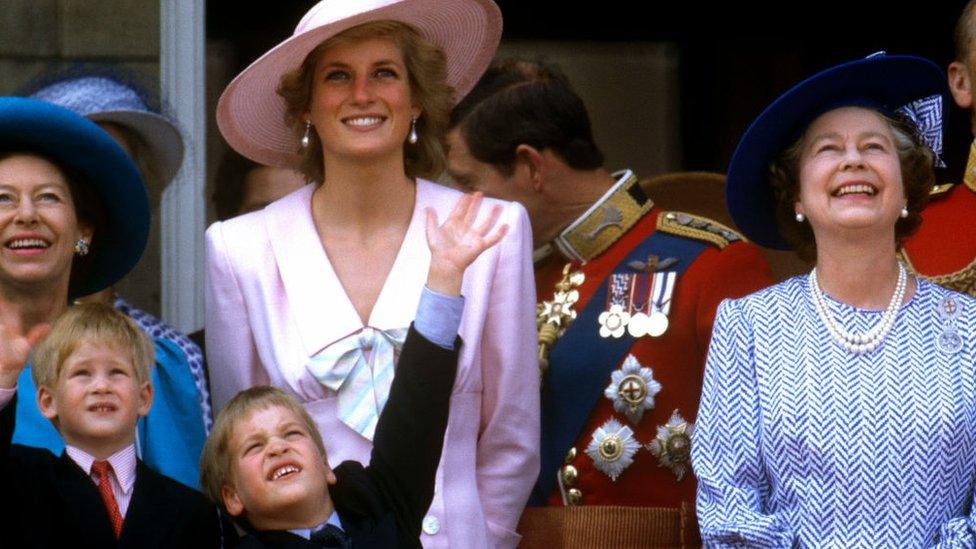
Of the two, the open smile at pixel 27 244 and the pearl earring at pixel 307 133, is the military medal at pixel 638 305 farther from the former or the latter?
the open smile at pixel 27 244

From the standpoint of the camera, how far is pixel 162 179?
5.73 meters

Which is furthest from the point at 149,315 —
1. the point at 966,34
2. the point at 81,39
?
the point at 966,34

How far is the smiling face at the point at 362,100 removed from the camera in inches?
199

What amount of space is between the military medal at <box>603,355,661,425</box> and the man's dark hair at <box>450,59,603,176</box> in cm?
58

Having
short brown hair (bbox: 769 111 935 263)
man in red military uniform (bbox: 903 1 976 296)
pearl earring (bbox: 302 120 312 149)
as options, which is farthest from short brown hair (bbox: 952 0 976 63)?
pearl earring (bbox: 302 120 312 149)

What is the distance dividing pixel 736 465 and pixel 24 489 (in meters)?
1.32

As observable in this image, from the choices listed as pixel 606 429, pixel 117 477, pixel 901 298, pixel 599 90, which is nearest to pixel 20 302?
pixel 117 477

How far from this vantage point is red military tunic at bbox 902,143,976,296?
5.27 m

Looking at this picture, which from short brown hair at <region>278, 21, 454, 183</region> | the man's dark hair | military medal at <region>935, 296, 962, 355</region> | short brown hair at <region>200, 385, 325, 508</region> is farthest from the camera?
the man's dark hair

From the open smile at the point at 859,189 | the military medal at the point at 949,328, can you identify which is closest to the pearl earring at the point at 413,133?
the open smile at the point at 859,189

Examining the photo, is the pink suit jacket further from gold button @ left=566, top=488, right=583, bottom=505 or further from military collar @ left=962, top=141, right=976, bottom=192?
military collar @ left=962, top=141, right=976, bottom=192

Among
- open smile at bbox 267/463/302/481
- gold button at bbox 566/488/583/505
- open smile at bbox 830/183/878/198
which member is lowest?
gold button at bbox 566/488/583/505

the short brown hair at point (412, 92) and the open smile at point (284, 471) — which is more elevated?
the short brown hair at point (412, 92)

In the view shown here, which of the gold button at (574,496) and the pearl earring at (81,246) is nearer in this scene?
the pearl earring at (81,246)
